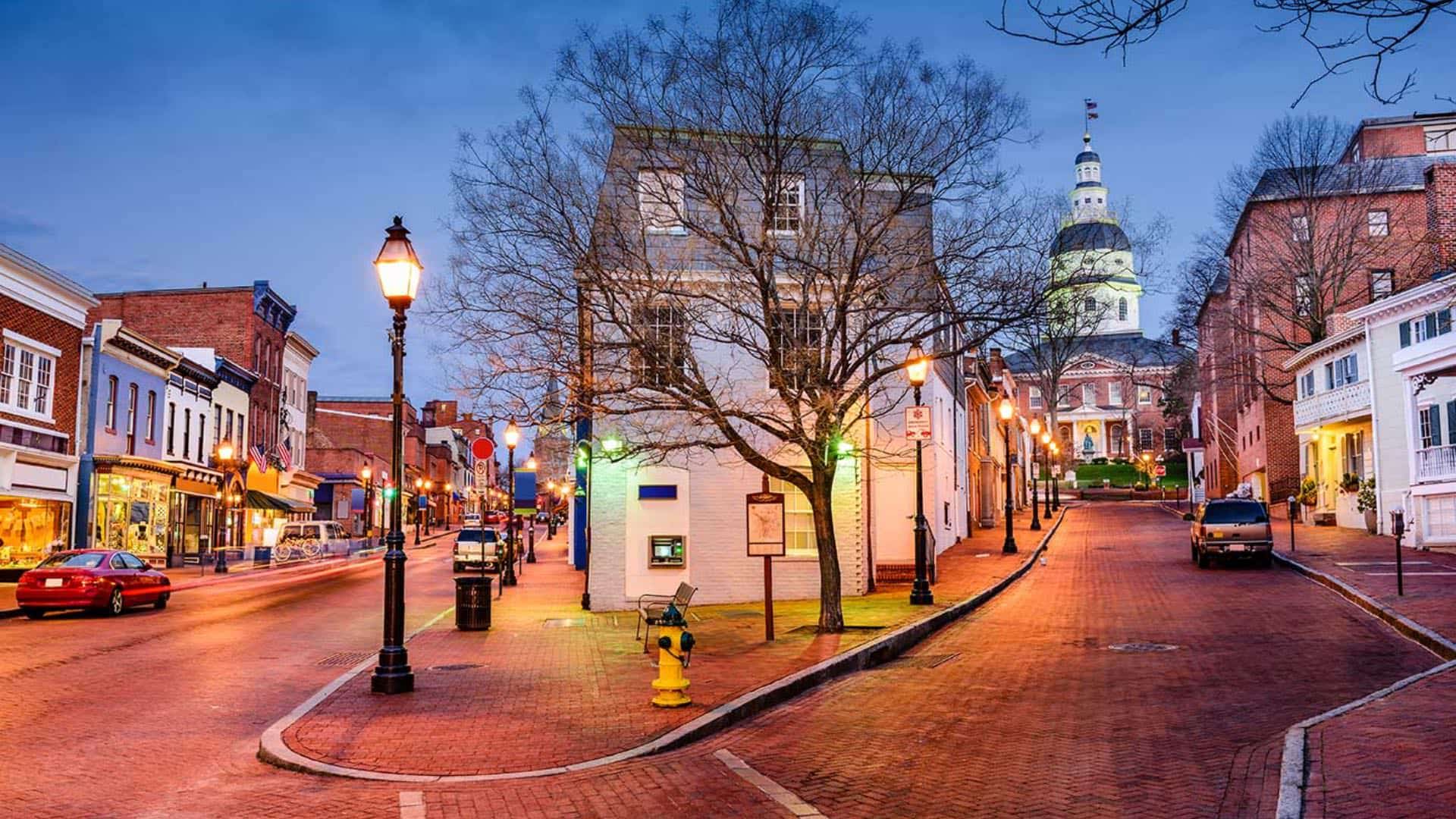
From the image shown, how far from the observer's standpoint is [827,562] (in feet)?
59.3

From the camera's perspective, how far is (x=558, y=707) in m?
11.9

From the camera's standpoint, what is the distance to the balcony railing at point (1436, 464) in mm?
31844

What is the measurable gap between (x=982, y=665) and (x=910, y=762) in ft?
18.6

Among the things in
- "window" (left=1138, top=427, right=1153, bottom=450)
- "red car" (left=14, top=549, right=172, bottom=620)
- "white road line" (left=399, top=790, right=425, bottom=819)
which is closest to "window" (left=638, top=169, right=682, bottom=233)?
"white road line" (left=399, top=790, right=425, bottom=819)

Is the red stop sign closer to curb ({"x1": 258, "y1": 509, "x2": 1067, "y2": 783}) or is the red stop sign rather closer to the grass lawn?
curb ({"x1": 258, "y1": 509, "x2": 1067, "y2": 783})

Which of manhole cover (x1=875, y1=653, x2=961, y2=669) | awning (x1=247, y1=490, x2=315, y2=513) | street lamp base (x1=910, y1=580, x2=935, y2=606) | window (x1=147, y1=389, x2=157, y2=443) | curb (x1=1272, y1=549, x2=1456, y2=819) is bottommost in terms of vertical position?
manhole cover (x1=875, y1=653, x2=961, y2=669)

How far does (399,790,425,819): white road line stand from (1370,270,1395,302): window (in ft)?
162

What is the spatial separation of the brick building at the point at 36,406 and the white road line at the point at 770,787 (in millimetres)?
29227

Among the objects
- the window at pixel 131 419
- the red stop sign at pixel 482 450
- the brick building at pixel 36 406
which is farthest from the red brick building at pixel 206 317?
the red stop sign at pixel 482 450

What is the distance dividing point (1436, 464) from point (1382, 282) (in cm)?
2017

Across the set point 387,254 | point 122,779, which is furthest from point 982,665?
point 122,779

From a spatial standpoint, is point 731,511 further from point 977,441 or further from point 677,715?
point 977,441

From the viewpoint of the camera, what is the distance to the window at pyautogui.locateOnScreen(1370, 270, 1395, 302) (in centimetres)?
4888

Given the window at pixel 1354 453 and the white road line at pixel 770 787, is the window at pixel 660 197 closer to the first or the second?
the white road line at pixel 770 787
